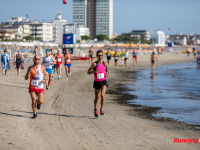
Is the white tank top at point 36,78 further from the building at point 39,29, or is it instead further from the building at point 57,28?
the building at point 57,28

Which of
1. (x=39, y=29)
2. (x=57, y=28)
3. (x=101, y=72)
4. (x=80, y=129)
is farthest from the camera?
(x=57, y=28)

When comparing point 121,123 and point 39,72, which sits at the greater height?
point 39,72

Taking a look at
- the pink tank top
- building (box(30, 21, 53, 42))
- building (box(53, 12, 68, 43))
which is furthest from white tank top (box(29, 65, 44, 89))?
building (box(53, 12, 68, 43))

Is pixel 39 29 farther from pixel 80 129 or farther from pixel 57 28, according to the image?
pixel 80 129

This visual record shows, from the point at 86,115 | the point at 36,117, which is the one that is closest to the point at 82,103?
the point at 86,115

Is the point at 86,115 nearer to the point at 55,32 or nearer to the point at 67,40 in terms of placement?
the point at 67,40

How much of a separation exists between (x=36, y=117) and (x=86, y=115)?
138 cm

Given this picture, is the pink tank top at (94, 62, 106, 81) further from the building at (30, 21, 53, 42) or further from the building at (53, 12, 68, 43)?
the building at (53, 12, 68, 43)

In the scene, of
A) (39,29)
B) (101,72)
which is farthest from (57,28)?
(101,72)

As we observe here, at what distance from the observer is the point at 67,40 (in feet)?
121

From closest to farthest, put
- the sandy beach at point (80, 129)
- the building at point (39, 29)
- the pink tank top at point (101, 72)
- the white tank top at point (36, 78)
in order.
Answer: the sandy beach at point (80, 129), the white tank top at point (36, 78), the pink tank top at point (101, 72), the building at point (39, 29)

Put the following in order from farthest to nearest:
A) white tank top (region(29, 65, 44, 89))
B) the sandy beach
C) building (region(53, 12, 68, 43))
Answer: building (region(53, 12, 68, 43))
white tank top (region(29, 65, 44, 89))
the sandy beach

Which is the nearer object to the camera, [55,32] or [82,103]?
[82,103]

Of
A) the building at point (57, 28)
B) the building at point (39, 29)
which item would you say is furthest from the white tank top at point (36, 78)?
the building at point (57, 28)
